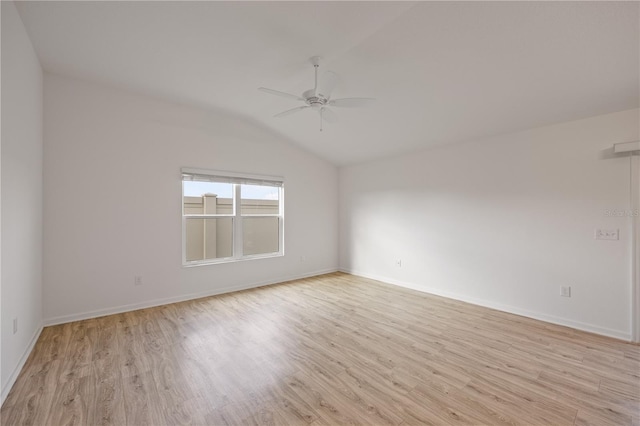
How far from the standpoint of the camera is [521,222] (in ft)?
11.5

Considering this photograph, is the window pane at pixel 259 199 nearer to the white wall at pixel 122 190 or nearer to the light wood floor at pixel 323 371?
the white wall at pixel 122 190

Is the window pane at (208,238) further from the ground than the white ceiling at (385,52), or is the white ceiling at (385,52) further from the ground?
the white ceiling at (385,52)

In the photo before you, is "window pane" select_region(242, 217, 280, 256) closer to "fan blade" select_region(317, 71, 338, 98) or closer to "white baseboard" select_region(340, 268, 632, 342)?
"white baseboard" select_region(340, 268, 632, 342)

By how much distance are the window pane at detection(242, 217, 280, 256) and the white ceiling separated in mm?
2191

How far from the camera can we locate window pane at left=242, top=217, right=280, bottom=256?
482 centimetres

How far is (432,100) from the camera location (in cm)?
322

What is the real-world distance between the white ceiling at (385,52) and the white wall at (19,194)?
32 cm

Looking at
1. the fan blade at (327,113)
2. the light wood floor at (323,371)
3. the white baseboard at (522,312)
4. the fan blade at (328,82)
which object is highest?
the fan blade at (328,82)

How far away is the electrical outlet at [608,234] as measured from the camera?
287 centimetres

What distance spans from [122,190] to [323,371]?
3386mm

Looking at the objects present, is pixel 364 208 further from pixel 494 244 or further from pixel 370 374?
pixel 370 374

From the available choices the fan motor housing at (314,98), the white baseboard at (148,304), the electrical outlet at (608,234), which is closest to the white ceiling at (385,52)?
the fan motor housing at (314,98)

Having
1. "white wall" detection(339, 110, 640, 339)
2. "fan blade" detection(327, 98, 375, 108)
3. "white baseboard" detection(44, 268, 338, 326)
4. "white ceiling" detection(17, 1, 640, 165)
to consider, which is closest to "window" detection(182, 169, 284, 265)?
"white baseboard" detection(44, 268, 338, 326)

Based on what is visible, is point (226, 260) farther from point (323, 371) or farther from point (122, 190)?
point (323, 371)
